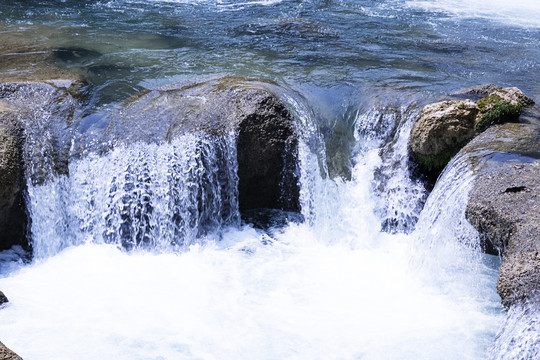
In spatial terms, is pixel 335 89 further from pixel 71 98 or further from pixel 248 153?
pixel 71 98

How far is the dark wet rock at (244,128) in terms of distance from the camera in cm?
768

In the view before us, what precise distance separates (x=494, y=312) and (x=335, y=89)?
443 centimetres

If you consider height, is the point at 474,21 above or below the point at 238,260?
above

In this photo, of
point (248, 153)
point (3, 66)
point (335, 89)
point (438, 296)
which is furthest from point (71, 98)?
point (438, 296)

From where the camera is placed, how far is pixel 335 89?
9.11m

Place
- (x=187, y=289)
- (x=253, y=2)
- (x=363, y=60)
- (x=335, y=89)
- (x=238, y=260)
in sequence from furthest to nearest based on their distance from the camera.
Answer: (x=253, y=2), (x=363, y=60), (x=335, y=89), (x=238, y=260), (x=187, y=289)

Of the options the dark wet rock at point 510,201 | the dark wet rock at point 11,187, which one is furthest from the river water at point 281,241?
the dark wet rock at point 510,201

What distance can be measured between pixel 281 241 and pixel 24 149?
11.7ft

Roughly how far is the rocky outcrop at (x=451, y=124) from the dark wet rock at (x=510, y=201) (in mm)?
216

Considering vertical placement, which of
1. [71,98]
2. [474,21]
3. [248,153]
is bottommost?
[248,153]

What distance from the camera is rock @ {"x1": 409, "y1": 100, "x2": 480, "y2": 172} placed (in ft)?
23.9

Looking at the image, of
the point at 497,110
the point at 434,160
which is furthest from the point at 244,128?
the point at 497,110

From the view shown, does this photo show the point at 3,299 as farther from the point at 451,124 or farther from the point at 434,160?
the point at 451,124

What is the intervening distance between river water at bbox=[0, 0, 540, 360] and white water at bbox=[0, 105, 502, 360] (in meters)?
0.02
